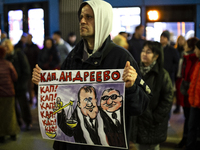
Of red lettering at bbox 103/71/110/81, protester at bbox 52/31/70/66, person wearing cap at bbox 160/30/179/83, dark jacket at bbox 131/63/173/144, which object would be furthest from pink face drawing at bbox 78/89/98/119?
protester at bbox 52/31/70/66

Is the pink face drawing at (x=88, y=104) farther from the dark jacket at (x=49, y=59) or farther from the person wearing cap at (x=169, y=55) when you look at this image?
the dark jacket at (x=49, y=59)

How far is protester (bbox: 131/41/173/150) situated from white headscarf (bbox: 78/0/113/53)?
1.52m

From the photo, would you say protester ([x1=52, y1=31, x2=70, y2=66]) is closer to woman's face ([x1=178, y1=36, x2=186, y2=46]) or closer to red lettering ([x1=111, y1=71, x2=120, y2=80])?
woman's face ([x1=178, y1=36, x2=186, y2=46])

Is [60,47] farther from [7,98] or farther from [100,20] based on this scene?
[100,20]

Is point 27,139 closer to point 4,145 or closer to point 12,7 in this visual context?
point 4,145

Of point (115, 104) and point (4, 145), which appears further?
point (4, 145)

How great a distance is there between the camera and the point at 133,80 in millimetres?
1646

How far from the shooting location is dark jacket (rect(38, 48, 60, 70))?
638 centimetres

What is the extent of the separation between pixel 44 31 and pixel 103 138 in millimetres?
9275

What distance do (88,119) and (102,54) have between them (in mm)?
381

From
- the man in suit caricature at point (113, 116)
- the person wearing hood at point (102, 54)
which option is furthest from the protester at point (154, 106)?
the man in suit caricature at point (113, 116)

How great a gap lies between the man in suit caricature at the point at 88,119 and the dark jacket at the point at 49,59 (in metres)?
4.63

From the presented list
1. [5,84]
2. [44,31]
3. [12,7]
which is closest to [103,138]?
[5,84]

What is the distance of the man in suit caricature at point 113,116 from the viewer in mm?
1716
